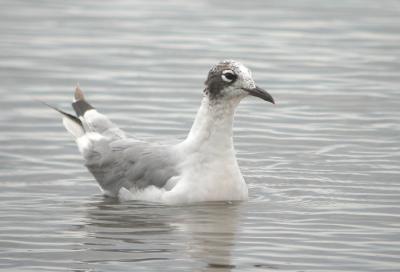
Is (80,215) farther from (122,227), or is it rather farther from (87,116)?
→ (87,116)

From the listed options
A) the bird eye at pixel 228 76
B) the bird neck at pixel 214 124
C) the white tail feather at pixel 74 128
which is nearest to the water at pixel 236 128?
the white tail feather at pixel 74 128

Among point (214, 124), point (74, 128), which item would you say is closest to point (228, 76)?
point (214, 124)

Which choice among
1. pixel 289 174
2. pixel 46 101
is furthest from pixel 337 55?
pixel 289 174

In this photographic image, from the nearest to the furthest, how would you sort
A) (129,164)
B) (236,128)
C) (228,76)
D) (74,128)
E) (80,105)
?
(228,76) < (129,164) < (74,128) < (80,105) < (236,128)

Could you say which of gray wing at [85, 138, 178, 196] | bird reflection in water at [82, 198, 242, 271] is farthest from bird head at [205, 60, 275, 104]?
bird reflection in water at [82, 198, 242, 271]

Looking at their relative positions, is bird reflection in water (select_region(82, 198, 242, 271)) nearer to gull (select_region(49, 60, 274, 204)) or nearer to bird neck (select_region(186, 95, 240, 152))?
gull (select_region(49, 60, 274, 204))

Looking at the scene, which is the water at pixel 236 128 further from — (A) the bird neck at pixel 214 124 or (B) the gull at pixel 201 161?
(A) the bird neck at pixel 214 124

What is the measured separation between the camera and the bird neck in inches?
415

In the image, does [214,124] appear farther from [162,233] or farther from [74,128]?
[74,128]

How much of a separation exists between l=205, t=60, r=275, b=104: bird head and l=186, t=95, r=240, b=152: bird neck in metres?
0.08

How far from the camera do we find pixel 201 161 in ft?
34.3

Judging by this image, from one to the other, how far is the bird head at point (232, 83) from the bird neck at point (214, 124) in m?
0.08

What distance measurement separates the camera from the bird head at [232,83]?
1041 centimetres

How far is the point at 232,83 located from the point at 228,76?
0.25 ft
